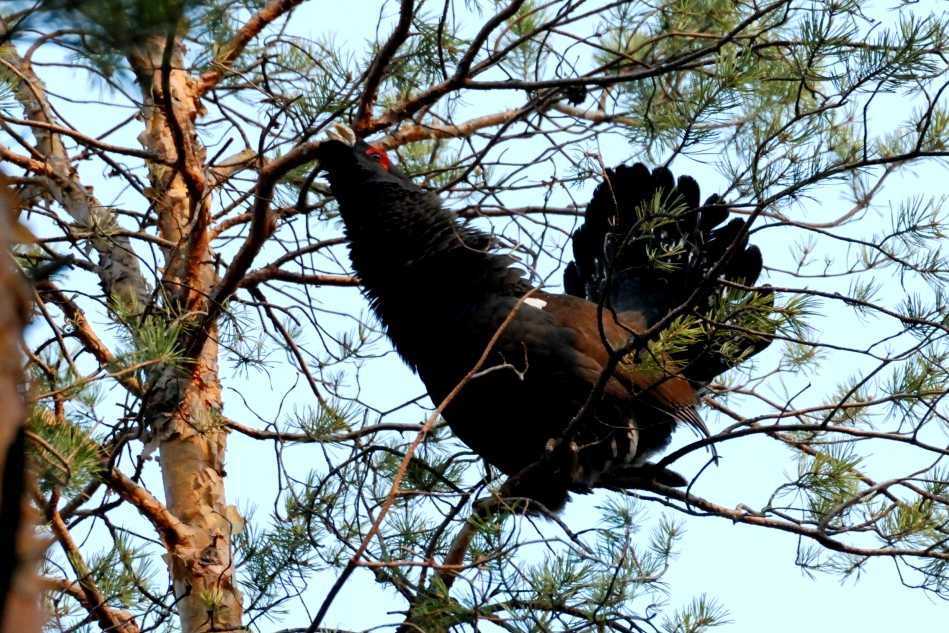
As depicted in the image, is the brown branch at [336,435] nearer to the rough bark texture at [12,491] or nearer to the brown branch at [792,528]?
the brown branch at [792,528]

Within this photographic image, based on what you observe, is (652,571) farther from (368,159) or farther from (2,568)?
(2,568)

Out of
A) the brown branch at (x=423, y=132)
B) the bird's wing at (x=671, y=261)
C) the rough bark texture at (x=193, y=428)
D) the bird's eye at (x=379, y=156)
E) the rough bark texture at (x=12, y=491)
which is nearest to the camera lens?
the rough bark texture at (x=12, y=491)

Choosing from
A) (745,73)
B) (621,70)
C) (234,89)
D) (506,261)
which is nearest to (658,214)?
(745,73)

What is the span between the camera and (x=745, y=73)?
325 centimetres

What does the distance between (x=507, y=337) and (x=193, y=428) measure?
1.16 meters

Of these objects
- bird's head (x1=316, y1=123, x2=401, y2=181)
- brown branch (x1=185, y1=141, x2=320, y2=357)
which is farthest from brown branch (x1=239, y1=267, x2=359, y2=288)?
bird's head (x1=316, y1=123, x2=401, y2=181)

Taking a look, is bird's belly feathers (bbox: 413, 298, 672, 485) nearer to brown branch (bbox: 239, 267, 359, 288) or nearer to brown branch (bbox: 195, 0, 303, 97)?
brown branch (bbox: 239, 267, 359, 288)

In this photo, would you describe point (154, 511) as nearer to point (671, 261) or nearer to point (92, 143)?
point (92, 143)

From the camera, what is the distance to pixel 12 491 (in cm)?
81

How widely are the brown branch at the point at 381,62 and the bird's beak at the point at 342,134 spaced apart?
0.07 metres

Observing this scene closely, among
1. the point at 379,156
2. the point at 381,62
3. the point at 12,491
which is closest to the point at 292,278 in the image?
the point at 379,156

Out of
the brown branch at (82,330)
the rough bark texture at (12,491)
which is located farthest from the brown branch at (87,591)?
the rough bark texture at (12,491)

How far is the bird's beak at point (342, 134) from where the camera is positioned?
394cm

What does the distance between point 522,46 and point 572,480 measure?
1.68 m
